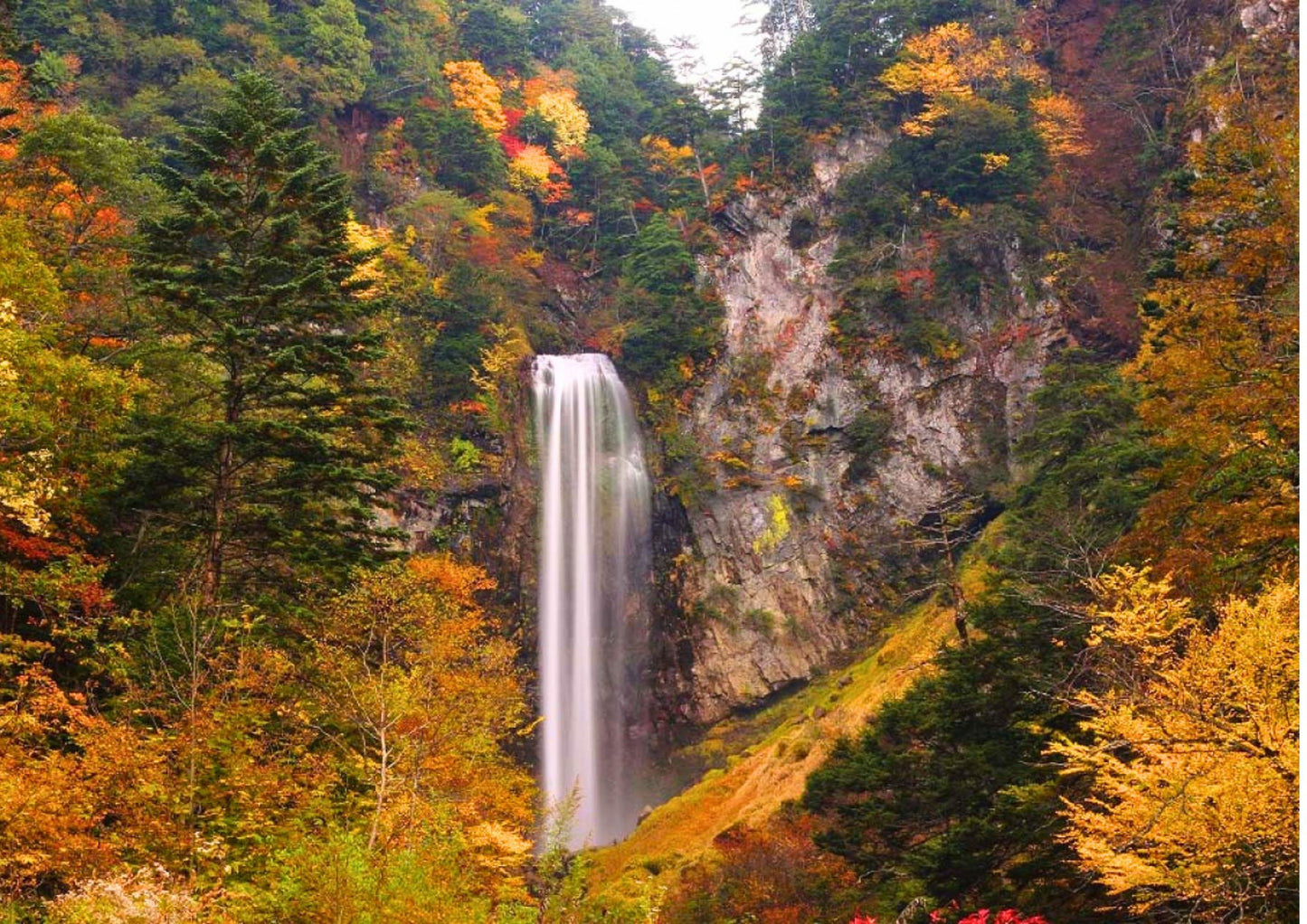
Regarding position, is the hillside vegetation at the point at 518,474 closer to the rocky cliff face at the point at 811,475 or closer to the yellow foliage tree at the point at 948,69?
the yellow foliage tree at the point at 948,69

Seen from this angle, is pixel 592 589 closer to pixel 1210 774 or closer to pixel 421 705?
pixel 421 705

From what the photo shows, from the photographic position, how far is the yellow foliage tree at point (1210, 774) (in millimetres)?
9617

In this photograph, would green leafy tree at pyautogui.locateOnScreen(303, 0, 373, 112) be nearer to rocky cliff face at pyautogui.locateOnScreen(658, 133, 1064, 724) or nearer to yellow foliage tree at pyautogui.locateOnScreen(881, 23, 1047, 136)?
rocky cliff face at pyautogui.locateOnScreen(658, 133, 1064, 724)

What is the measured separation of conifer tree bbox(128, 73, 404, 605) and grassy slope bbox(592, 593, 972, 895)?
1315 centimetres

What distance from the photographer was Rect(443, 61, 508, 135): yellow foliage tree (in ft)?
148

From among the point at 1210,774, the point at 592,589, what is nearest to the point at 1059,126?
the point at 592,589

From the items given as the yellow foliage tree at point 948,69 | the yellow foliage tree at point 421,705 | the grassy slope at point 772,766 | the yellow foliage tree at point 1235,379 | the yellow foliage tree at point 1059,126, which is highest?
the yellow foliage tree at point 948,69

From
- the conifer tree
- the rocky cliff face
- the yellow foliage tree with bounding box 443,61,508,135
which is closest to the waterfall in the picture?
the rocky cliff face

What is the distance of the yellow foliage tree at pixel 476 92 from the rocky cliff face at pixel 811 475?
18.0 meters

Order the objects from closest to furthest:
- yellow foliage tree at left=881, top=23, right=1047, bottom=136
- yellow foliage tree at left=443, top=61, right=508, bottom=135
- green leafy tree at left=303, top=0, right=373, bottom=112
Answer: yellow foliage tree at left=881, top=23, right=1047, bottom=136, green leafy tree at left=303, top=0, right=373, bottom=112, yellow foliage tree at left=443, top=61, right=508, bottom=135

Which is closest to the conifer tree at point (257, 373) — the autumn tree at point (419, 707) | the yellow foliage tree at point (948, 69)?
the autumn tree at point (419, 707)

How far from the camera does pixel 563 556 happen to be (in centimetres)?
3506

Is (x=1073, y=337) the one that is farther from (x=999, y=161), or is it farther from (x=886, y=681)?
(x=886, y=681)

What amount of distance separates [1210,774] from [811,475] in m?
26.8
